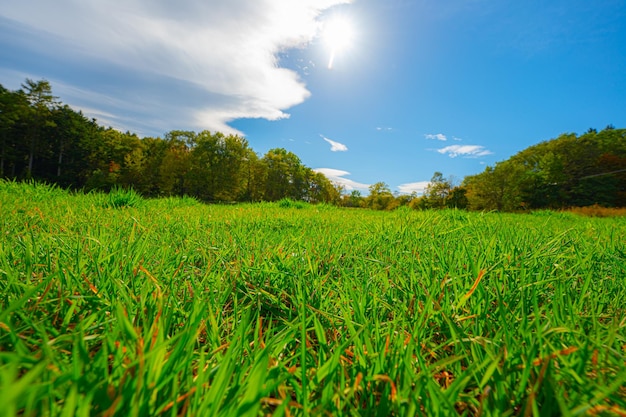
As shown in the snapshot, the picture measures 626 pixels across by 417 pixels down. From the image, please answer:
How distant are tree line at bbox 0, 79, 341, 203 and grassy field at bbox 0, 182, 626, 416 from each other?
4068 centimetres

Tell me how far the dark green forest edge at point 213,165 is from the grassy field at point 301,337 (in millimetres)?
36859

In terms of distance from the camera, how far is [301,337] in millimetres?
596

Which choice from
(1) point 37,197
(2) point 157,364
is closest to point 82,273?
(2) point 157,364

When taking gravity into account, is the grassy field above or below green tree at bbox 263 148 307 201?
below

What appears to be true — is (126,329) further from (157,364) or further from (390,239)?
(390,239)

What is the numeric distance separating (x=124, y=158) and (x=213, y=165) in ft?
69.0

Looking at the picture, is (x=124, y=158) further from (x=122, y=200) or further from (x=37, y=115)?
(x=122, y=200)

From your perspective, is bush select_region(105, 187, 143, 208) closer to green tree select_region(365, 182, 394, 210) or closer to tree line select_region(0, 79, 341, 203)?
tree line select_region(0, 79, 341, 203)

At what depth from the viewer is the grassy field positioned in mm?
452

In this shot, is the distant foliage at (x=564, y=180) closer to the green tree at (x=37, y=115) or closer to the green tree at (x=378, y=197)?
the green tree at (x=378, y=197)

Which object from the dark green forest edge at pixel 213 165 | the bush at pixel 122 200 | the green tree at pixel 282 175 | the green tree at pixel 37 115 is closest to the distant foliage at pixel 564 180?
the dark green forest edge at pixel 213 165

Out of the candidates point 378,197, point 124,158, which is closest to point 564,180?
point 378,197

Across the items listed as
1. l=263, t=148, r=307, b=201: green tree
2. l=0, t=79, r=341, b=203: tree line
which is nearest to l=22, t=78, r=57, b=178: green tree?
l=0, t=79, r=341, b=203: tree line

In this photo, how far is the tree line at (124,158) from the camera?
40094mm
